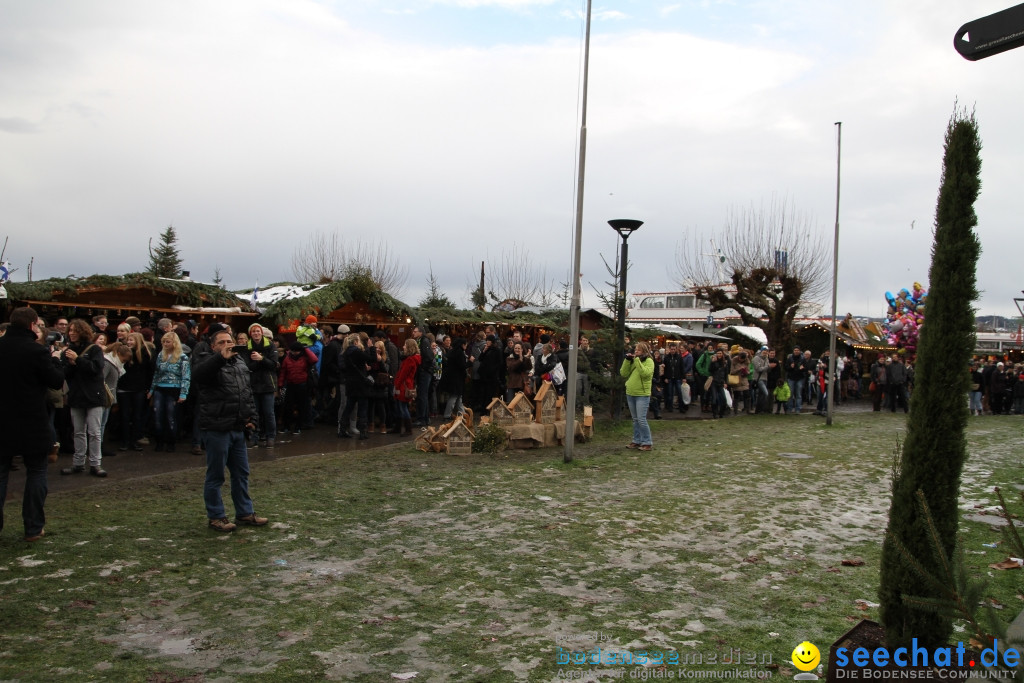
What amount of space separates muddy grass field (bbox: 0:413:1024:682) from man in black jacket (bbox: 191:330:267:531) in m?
0.26

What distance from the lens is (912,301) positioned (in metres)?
24.5

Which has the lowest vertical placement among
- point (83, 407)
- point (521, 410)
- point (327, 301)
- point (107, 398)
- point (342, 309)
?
point (521, 410)

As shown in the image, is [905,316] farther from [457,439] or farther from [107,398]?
[107,398]

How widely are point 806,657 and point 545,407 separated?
9323mm

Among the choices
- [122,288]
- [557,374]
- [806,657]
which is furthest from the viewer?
[557,374]

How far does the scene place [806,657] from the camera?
4.45m

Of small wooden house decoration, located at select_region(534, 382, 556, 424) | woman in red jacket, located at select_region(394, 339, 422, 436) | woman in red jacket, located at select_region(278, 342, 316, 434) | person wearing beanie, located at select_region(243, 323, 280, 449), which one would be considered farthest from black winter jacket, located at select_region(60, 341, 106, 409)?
small wooden house decoration, located at select_region(534, 382, 556, 424)

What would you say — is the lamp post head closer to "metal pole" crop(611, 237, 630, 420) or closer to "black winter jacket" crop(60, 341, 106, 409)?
"metal pole" crop(611, 237, 630, 420)

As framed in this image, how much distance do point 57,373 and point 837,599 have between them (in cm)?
677

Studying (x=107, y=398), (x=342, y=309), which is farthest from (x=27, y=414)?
(x=342, y=309)

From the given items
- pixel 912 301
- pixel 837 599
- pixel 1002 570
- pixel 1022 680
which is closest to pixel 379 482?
pixel 837 599

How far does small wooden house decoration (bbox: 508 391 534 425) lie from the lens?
1312 cm

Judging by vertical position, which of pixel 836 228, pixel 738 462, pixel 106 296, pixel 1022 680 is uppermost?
pixel 836 228

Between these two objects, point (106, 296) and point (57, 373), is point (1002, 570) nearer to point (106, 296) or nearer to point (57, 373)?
point (57, 373)
